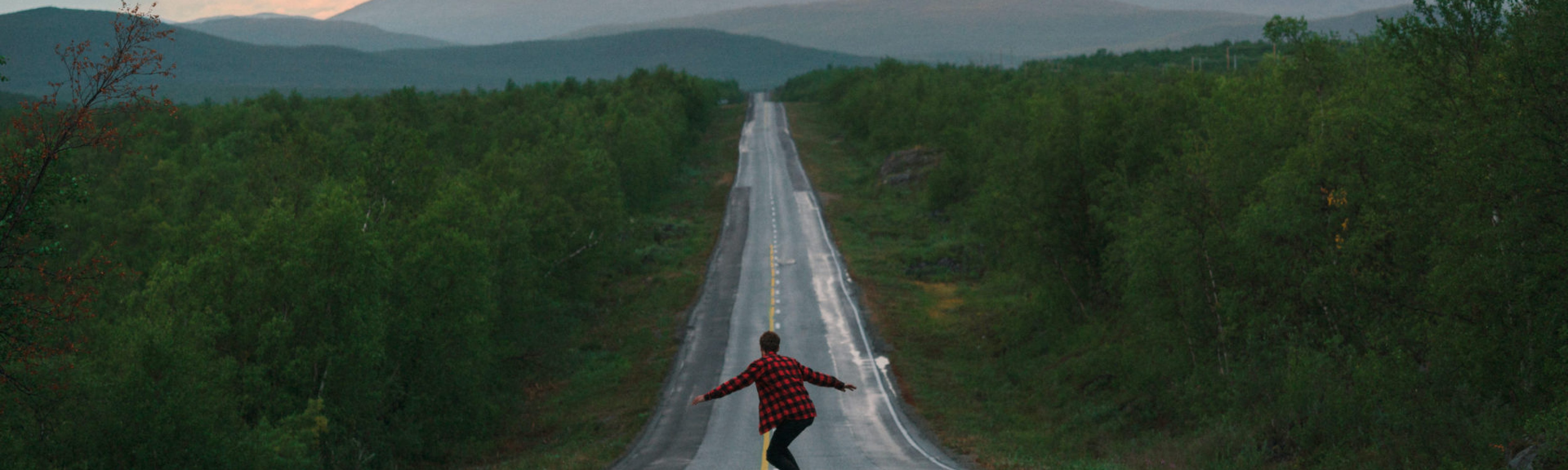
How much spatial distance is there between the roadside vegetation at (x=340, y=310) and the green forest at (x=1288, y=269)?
13998 mm

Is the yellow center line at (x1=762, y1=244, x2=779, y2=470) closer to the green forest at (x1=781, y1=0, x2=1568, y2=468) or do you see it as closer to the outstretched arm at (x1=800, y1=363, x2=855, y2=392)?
the green forest at (x1=781, y1=0, x2=1568, y2=468)

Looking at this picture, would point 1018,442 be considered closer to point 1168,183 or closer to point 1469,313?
point 1168,183

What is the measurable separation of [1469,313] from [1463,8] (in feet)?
19.5

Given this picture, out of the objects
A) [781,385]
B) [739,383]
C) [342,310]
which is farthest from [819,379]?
[342,310]

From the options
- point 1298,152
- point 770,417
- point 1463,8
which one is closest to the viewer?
point 770,417

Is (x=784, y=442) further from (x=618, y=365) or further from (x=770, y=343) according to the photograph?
(x=618, y=365)

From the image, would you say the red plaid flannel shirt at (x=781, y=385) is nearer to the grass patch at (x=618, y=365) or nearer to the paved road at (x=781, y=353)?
the paved road at (x=781, y=353)

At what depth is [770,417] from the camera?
35.5 ft

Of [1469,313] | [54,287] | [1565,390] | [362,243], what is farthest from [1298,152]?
[54,287]

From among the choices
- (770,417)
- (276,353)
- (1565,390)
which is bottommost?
(276,353)

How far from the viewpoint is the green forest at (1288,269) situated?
16641mm

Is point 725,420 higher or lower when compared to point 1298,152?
lower

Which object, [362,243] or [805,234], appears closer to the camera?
[362,243]

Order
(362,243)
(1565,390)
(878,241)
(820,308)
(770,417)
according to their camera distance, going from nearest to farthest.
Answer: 1. (770,417)
2. (1565,390)
3. (362,243)
4. (820,308)
5. (878,241)
